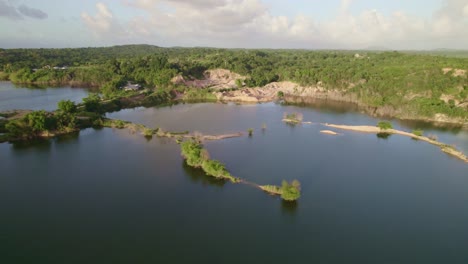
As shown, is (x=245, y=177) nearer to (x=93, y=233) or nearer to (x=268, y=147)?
(x=268, y=147)

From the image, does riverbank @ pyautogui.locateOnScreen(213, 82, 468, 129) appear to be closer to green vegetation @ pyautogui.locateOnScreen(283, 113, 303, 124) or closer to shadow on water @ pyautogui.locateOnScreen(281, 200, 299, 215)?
green vegetation @ pyautogui.locateOnScreen(283, 113, 303, 124)

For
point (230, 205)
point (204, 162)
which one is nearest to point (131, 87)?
point (204, 162)

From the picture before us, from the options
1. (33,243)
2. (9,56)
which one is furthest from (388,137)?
(9,56)

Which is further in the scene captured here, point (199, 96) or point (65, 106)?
point (199, 96)

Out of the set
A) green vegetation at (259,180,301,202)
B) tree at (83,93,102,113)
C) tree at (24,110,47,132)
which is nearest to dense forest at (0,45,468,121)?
tree at (83,93,102,113)

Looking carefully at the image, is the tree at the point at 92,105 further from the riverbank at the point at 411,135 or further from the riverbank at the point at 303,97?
the riverbank at the point at 411,135

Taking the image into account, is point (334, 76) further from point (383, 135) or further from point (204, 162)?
point (204, 162)
